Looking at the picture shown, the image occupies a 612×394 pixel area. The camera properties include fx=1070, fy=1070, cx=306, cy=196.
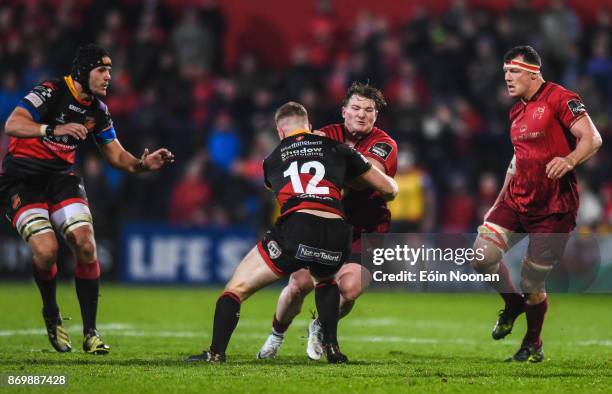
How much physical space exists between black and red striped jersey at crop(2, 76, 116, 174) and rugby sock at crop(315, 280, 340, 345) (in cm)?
256

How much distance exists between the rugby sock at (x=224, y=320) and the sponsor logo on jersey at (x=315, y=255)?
0.63 m

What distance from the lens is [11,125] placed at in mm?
8945

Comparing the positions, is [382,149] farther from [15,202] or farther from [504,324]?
[15,202]

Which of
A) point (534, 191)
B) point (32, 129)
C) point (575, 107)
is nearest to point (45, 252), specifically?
point (32, 129)

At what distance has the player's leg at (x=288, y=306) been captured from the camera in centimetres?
924

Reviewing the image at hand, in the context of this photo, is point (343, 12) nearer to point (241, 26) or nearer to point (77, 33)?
point (241, 26)

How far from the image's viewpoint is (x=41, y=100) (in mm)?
9141

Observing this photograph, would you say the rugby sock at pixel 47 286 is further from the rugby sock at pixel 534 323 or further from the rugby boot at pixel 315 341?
the rugby sock at pixel 534 323

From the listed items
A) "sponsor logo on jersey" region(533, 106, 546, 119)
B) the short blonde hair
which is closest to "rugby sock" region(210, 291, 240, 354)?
the short blonde hair

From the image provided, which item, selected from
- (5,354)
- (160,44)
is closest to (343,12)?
(160,44)

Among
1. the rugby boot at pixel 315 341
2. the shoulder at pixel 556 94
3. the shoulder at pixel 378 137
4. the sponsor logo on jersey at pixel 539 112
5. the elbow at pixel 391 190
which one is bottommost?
the rugby boot at pixel 315 341

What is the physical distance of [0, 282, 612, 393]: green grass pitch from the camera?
749cm

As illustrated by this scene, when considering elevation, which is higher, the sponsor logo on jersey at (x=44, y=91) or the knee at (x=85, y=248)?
the sponsor logo on jersey at (x=44, y=91)

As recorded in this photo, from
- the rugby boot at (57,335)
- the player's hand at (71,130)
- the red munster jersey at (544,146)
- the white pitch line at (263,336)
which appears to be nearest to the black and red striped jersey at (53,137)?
the player's hand at (71,130)
